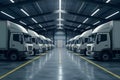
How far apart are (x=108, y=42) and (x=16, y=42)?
6580 millimetres

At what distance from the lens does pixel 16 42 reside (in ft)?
62.5

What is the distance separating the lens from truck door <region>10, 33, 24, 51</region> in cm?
1898

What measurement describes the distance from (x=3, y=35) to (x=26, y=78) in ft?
32.6

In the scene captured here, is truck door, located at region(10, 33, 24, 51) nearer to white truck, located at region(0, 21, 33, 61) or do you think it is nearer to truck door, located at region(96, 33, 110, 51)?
white truck, located at region(0, 21, 33, 61)

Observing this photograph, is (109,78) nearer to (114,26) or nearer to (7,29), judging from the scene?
(114,26)

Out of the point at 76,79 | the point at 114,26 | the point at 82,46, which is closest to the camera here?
the point at 76,79

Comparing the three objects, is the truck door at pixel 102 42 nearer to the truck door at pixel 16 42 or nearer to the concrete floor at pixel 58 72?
the concrete floor at pixel 58 72

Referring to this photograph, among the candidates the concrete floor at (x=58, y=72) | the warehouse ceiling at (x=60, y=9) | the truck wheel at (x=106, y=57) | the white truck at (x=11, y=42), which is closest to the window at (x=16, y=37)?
the white truck at (x=11, y=42)

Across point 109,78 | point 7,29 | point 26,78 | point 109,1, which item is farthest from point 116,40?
point 109,1

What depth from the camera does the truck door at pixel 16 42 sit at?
19.0m

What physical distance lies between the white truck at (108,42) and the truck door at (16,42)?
17.5 feet

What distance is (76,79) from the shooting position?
9242 millimetres

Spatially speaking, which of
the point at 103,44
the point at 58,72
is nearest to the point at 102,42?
the point at 103,44

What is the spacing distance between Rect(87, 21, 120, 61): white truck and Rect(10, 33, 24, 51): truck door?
5324 mm
